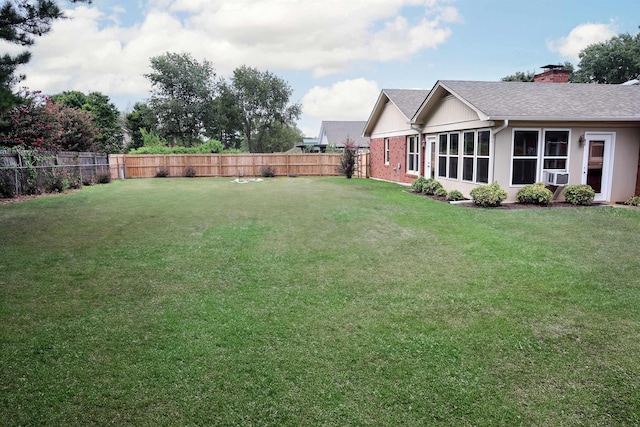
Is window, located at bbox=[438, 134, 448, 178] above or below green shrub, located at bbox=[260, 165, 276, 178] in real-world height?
above

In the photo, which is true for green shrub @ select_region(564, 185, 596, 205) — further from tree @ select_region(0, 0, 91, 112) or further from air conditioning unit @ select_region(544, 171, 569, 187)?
tree @ select_region(0, 0, 91, 112)

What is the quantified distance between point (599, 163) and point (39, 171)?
61.4 feet

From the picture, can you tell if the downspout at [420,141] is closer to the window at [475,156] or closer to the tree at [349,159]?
the window at [475,156]

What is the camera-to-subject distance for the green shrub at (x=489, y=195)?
1125cm

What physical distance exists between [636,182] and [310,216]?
9693 millimetres

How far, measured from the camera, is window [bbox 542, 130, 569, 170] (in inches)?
465

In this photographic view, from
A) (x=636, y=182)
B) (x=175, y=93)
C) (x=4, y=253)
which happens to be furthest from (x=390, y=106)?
(x=175, y=93)

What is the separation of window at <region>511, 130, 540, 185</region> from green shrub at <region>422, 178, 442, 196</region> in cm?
311

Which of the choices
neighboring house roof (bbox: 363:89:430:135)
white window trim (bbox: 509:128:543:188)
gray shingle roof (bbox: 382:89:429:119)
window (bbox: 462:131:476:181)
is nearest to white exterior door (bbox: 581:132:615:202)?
white window trim (bbox: 509:128:543:188)

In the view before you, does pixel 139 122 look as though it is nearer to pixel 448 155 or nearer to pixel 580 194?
pixel 448 155

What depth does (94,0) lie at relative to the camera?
27.1ft

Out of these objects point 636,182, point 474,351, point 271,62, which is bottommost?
point 474,351

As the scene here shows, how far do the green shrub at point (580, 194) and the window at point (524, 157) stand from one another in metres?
0.98

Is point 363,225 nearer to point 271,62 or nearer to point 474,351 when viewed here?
point 474,351
